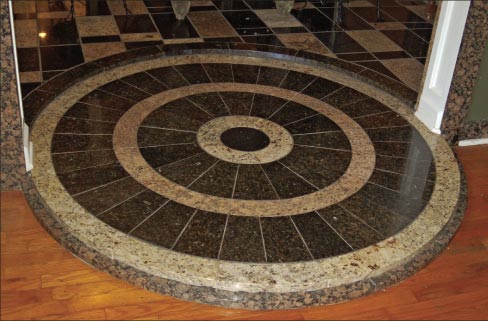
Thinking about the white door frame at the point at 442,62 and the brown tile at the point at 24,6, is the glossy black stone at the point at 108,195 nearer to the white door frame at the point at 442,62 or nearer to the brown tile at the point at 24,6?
the white door frame at the point at 442,62

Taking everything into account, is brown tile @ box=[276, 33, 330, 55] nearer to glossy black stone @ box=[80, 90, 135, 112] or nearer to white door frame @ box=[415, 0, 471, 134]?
white door frame @ box=[415, 0, 471, 134]

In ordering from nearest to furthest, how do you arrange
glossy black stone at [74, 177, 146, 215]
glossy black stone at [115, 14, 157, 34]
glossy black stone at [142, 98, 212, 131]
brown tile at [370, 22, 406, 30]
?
glossy black stone at [74, 177, 146, 215] → glossy black stone at [142, 98, 212, 131] → glossy black stone at [115, 14, 157, 34] → brown tile at [370, 22, 406, 30]

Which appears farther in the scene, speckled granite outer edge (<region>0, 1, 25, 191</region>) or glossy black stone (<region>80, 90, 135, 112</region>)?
glossy black stone (<region>80, 90, 135, 112</region>)

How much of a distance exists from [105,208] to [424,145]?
78.4 inches

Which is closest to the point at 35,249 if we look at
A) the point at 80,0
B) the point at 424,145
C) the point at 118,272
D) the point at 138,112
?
the point at 118,272

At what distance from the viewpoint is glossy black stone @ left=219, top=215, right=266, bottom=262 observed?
9.61 feet

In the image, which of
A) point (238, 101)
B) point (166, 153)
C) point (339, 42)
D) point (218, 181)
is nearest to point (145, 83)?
point (238, 101)

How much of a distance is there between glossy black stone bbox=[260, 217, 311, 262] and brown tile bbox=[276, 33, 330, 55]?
2.36m

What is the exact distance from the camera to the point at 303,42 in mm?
5336

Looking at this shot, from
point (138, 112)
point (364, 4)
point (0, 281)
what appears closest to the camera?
point (0, 281)

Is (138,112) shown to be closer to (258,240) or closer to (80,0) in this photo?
(258,240)

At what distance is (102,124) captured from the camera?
3.93m

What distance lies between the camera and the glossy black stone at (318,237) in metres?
2.99

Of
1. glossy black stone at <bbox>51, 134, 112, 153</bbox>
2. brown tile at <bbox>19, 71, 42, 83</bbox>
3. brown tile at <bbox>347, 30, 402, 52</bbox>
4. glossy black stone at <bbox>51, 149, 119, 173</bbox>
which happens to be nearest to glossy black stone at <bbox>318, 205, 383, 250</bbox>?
glossy black stone at <bbox>51, 149, 119, 173</bbox>
